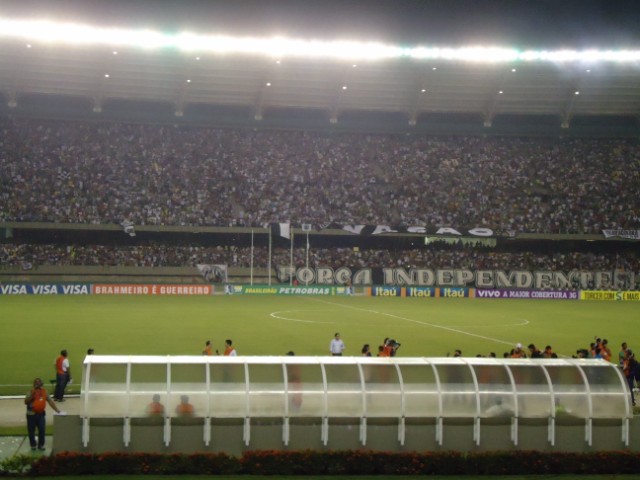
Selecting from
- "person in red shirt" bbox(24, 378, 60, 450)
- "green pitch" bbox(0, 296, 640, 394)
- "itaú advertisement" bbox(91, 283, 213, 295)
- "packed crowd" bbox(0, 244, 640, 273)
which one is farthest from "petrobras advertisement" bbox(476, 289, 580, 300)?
"person in red shirt" bbox(24, 378, 60, 450)

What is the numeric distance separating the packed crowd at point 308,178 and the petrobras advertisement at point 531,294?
6.80 m

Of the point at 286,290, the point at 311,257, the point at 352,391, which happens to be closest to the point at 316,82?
the point at 311,257

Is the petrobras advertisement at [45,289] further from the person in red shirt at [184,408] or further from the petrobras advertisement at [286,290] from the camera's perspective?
the person in red shirt at [184,408]

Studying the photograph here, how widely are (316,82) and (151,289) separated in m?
24.6

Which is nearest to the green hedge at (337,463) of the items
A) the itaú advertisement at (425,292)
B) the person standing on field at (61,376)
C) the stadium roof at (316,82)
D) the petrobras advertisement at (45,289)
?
the person standing on field at (61,376)

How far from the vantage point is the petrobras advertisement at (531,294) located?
64750mm

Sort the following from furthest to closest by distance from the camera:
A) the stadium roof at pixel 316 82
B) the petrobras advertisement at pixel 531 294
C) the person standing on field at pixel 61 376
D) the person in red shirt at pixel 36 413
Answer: the petrobras advertisement at pixel 531 294 → the stadium roof at pixel 316 82 → the person standing on field at pixel 61 376 → the person in red shirt at pixel 36 413

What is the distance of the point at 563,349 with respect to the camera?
3183 cm

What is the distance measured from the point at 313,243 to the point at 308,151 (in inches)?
399

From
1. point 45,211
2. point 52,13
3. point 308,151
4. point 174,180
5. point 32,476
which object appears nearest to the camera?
point 32,476

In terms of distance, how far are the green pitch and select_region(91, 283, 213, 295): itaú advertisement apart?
136 inches

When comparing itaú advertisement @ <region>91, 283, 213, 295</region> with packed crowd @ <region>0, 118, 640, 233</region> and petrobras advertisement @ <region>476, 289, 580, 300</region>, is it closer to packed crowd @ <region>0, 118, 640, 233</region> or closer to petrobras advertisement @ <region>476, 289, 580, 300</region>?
packed crowd @ <region>0, 118, 640, 233</region>

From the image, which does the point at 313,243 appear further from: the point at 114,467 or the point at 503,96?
the point at 114,467

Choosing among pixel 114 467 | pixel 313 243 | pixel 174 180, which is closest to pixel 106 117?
pixel 174 180
